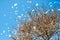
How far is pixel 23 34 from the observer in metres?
31.3

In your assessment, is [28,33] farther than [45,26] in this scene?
Yes

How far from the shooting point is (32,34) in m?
30.2

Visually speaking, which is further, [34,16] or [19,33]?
[19,33]

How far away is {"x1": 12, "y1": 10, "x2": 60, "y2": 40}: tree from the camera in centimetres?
2856

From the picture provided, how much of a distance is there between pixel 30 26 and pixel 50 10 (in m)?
2.76

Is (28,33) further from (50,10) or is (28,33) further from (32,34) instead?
(50,10)

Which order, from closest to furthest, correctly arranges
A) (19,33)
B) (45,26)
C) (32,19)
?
(45,26)
(32,19)
(19,33)

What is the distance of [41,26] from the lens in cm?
2895

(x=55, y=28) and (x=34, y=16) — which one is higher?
(x=34, y=16)

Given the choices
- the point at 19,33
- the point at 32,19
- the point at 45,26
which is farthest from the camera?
the point at 19,33

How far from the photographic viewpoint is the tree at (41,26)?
28.6m

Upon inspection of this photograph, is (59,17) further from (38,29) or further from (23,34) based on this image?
(23,34)

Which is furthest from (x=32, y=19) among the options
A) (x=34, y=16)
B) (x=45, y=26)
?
(x=45, y=26)

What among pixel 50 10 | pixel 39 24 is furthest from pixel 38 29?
pixel 50 10
